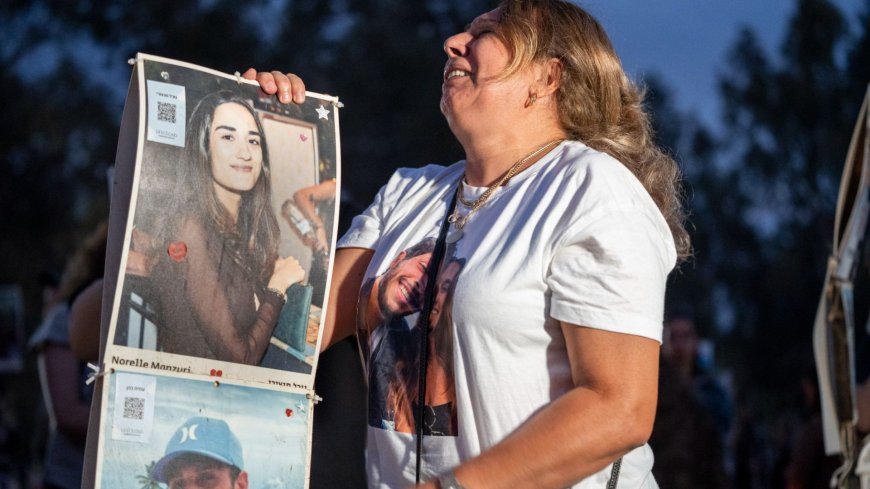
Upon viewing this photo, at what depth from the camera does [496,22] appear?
213cm

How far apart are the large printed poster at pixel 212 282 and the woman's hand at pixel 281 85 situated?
17mm

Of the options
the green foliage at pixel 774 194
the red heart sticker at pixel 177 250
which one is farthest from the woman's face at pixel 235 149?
the green foliage at pixel 774 194

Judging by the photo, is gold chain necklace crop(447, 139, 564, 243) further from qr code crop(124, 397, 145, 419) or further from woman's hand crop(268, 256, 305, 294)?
qr code crop(124, 397, 145, 419)

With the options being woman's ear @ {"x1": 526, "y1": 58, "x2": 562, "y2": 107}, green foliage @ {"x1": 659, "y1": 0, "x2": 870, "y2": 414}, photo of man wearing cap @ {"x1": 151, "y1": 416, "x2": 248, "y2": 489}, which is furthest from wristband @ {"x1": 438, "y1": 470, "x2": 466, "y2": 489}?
green foliage @ {"x1": 659, "y1": 0, "x2": 870, "y2": 414}

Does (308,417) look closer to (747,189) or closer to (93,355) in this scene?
(93,355)

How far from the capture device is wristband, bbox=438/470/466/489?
5.65 feet

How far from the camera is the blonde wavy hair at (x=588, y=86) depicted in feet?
6.78

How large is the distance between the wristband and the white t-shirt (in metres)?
0.08

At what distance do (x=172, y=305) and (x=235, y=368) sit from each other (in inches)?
6.4

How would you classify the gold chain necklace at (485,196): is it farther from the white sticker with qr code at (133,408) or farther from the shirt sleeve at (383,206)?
the white sticker with qr code at (133,408)

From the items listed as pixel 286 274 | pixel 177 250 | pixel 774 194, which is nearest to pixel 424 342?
pixel 286 274

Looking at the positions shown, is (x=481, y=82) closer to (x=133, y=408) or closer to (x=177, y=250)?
(x=177, y=250)

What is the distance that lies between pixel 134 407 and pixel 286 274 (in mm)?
390

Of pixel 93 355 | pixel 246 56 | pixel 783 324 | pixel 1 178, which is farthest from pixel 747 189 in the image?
pixel 93 355
